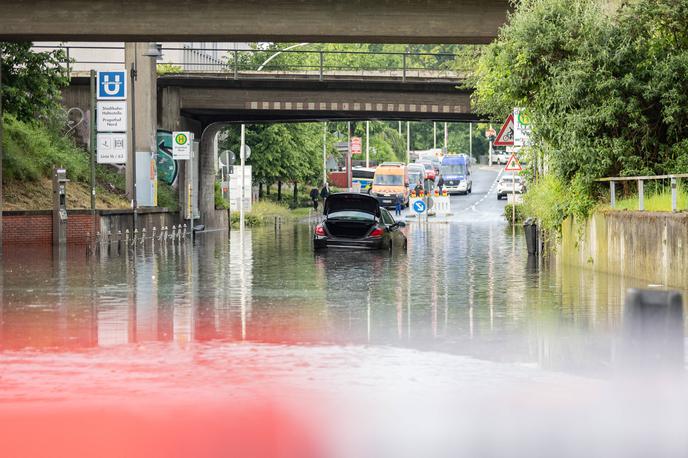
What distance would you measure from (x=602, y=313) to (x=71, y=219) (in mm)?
25863

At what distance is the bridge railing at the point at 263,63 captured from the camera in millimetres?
54438

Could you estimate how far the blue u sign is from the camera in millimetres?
42688

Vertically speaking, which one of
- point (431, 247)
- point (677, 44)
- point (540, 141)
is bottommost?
point (431, 247)

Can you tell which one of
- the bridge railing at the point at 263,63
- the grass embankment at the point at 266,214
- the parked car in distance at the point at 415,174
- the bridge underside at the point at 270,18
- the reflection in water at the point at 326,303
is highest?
the bridge railing at the point at 263,63

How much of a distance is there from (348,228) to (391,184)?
186 feet

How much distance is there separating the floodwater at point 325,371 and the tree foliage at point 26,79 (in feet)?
61.0

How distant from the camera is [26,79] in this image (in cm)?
4166

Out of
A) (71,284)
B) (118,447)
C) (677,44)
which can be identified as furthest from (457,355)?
(677,44)

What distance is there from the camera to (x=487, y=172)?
151 meters

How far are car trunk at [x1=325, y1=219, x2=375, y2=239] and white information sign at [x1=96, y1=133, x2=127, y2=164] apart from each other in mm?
11455

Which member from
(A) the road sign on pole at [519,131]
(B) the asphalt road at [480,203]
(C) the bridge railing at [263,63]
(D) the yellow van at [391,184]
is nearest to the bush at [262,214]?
(C) the bridge railing at [263,63]

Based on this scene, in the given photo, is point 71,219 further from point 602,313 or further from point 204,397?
point 204,397

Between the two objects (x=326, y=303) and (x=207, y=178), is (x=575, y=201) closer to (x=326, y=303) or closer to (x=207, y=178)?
(x=326, y=303)

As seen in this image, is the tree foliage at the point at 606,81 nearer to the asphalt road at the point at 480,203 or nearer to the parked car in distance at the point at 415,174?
the asphalt road at the point at 480,203
